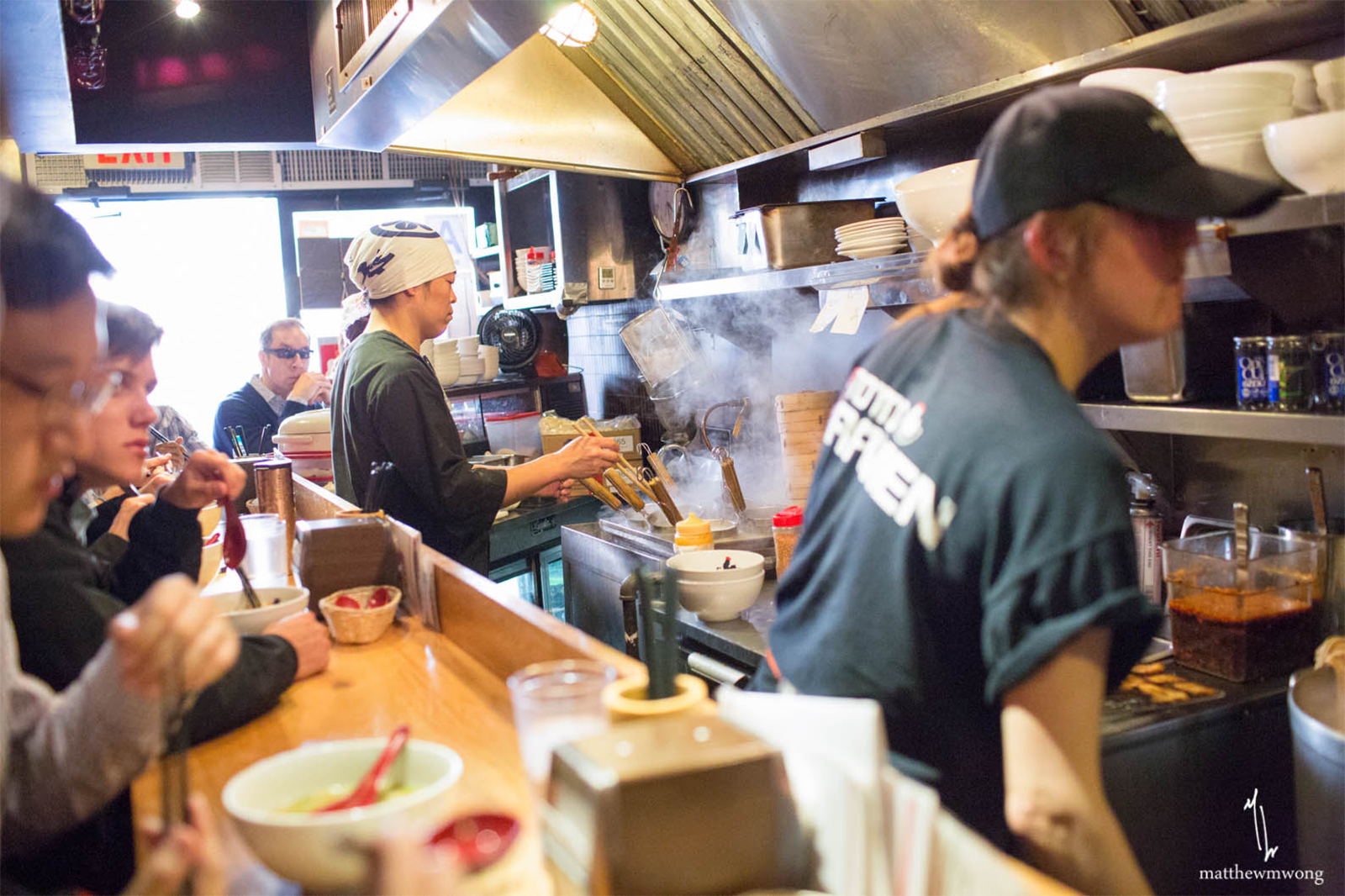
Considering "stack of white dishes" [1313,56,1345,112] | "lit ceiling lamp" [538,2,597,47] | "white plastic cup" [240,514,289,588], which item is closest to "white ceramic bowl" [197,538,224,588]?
"white plastic cup" [240,514,289,588]

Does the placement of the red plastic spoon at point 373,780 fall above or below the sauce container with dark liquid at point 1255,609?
above

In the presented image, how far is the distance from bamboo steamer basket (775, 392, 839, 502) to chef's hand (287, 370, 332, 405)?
3235mm

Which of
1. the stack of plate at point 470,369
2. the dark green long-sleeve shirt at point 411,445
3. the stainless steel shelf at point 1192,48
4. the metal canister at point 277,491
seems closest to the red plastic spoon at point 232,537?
the dark green long-sleeve shirt at point 411,445

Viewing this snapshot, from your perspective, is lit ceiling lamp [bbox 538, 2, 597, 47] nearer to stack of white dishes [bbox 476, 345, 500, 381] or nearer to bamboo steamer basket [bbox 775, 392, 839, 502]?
bamboo steamer basket [bbox 775, 392, 839, 502]

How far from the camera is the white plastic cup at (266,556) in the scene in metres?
2.50

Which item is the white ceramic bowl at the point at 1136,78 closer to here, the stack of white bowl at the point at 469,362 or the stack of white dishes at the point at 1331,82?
the stack of white dishes at the point at 1331,82

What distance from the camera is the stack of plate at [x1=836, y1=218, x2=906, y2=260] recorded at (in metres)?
2.84

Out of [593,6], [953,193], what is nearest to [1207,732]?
[953,193]

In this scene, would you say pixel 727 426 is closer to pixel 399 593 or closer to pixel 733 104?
pixel 733 104

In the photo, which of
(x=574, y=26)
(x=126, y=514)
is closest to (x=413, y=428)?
(x=126, y=514)

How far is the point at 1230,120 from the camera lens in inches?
71.7

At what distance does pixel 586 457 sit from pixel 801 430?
71 centimetres

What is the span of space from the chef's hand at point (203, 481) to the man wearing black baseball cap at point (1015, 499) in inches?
53.0

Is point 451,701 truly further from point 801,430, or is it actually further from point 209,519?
point 209,519
